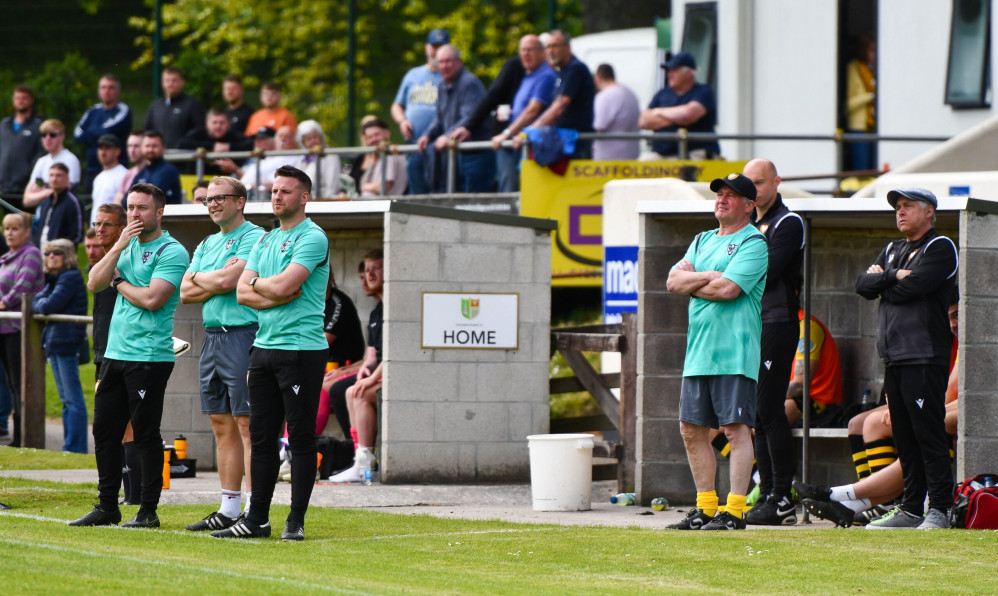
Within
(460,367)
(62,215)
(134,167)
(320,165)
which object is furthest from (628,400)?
(62,215)

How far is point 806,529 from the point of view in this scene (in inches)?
386

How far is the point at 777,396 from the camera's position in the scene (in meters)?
10.2

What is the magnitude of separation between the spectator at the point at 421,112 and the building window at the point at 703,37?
242 inches

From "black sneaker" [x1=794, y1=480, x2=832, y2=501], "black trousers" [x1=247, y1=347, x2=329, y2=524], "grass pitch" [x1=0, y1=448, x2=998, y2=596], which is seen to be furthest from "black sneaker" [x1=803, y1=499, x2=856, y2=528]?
"black trousers" [x1=247, y1=347, x2=329, y2=524]

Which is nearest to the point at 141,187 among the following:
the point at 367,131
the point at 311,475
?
the point at 311,475

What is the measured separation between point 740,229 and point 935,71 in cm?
1111

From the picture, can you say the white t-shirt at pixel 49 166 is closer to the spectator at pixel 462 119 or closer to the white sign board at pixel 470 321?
the spectator at pixel 462 119

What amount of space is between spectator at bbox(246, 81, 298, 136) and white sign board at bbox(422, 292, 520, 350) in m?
7.17

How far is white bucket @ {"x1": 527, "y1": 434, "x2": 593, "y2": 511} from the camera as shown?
11.4 meters

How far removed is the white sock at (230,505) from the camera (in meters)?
9.36

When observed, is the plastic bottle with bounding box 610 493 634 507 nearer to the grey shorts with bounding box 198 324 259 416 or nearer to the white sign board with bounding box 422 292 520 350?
the white sign board with bounding box 422 292 520 350

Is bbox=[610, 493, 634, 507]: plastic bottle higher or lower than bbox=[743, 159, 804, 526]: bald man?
lower

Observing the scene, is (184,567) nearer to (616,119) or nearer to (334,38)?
(616,119)

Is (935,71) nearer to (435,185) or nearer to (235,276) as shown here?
(435,185)
